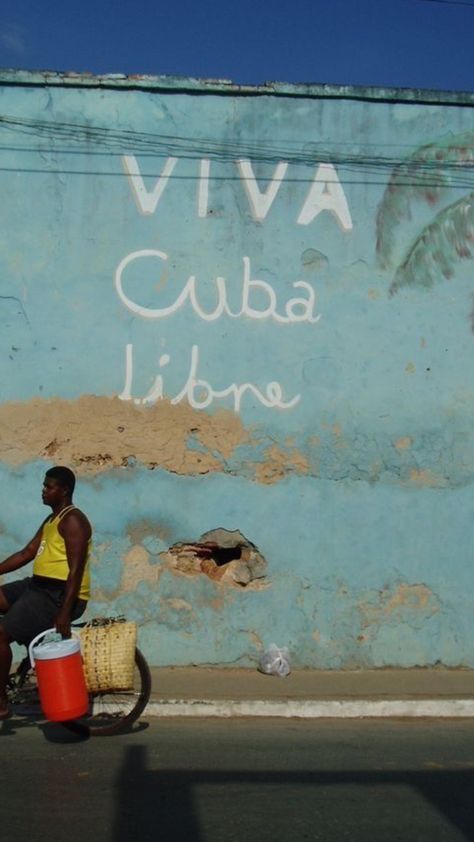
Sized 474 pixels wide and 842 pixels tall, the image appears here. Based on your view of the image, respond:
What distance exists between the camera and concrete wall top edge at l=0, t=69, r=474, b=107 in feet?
27.1

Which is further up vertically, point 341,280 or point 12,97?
point 12,97

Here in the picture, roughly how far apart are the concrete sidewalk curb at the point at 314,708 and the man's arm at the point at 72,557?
53.9 inches

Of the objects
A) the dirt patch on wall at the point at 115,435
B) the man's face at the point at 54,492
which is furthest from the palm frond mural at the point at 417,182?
the man's face at the point at 54,492

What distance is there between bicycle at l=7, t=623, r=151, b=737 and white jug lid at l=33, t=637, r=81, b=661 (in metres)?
0.38

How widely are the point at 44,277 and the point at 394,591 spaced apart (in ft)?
12.3

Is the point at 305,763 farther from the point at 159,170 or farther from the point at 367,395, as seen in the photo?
the point at 159,170

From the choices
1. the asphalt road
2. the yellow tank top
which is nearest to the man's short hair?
the yellow tank top

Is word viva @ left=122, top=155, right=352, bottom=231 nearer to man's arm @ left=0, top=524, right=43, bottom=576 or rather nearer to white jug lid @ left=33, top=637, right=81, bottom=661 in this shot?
man's arm @ left=0, top=524, right=43, bottom=576

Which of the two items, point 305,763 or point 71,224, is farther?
point 71,224

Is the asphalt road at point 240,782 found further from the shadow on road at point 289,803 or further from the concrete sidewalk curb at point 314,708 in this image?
the concrete sidewalk curb at point 314,708

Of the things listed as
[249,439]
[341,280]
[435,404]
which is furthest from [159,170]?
[435,404]

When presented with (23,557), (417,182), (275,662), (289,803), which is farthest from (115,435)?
(289,803)

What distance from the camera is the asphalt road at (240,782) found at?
467 centimetres

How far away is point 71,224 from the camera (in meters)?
8.33
